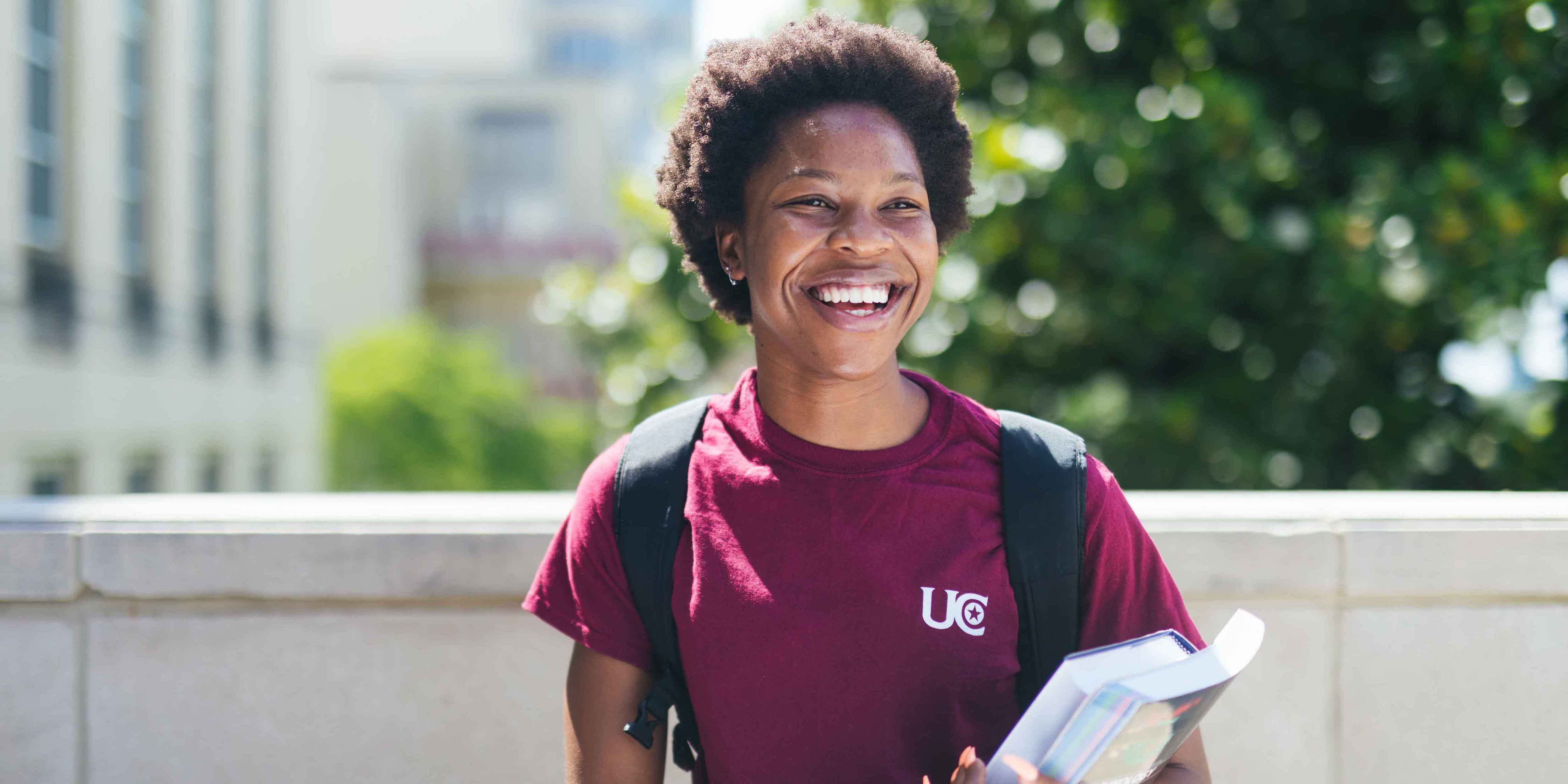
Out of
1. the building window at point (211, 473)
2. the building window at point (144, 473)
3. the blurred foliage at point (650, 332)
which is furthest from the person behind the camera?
the building window at point (211, 473)

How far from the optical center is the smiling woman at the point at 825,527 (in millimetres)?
1827

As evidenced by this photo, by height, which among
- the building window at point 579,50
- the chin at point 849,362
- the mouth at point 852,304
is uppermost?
the building window at point 579,50

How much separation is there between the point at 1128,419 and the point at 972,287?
103 cm

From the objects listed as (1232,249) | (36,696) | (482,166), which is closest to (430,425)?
(482,166)

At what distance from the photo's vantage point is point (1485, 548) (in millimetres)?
2713

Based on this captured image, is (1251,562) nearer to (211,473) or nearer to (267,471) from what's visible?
(211,473)

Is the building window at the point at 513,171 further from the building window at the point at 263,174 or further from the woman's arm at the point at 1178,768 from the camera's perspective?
the woman's arm at the point at 1178,768

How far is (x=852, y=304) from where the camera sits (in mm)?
1885

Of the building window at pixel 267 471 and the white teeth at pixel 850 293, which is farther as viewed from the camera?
the building window at pixel 267 471

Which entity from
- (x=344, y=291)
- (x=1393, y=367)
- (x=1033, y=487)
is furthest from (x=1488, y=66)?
(x=344, y=291)

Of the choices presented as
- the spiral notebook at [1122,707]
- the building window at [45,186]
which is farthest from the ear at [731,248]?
the building window at [45,186]

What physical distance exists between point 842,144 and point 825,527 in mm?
579

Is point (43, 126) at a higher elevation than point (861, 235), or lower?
higher

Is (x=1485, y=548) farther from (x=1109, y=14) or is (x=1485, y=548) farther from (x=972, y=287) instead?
(x=1109, y=14)
